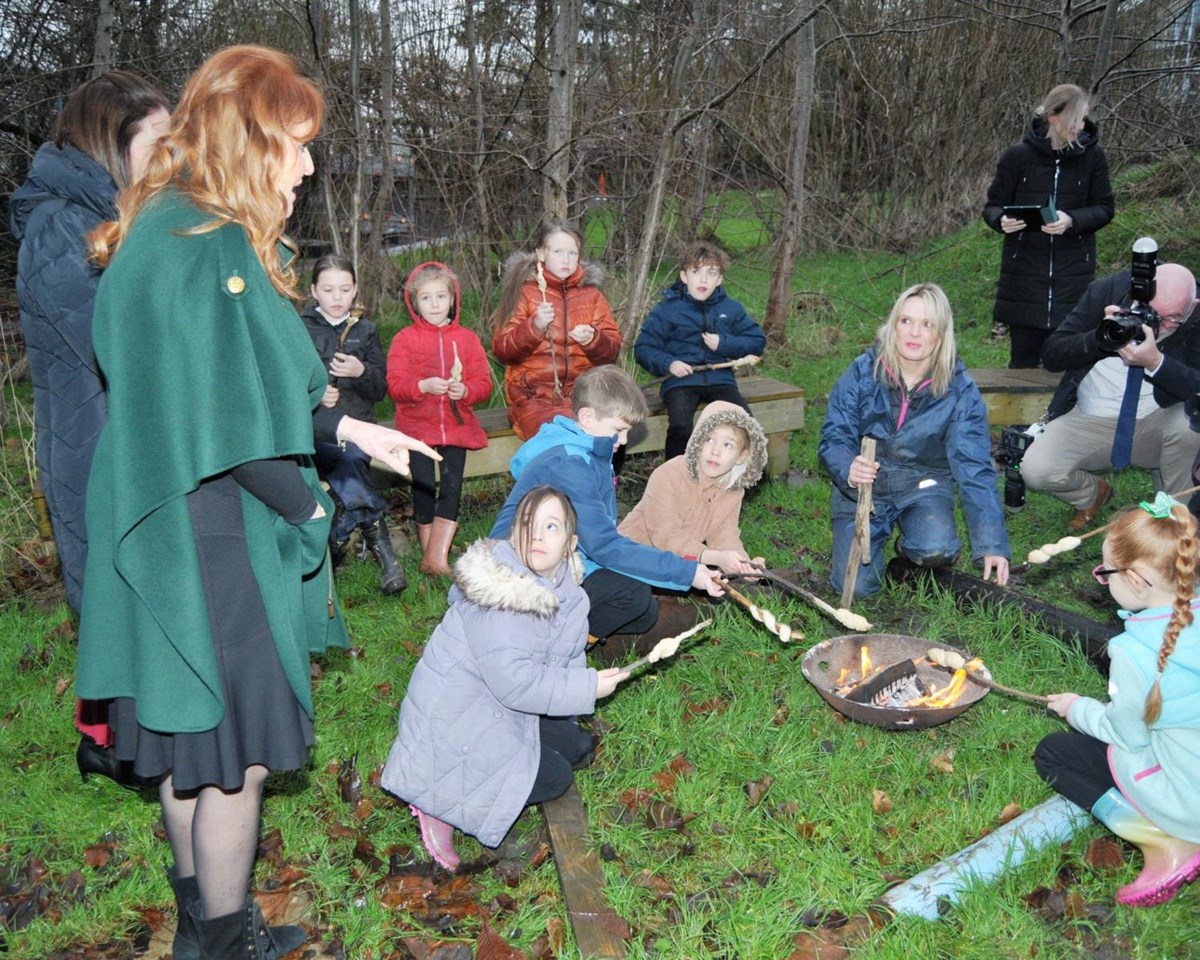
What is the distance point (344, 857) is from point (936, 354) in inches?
125

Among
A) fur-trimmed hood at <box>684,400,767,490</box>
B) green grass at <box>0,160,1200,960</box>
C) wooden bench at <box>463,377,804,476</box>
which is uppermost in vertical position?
fur-trimmed hood at <box>684,400,767,490</box>

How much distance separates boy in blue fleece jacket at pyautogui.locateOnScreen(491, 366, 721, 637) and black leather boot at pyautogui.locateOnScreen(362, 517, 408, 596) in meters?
1.35

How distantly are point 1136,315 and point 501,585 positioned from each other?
3.34 meters

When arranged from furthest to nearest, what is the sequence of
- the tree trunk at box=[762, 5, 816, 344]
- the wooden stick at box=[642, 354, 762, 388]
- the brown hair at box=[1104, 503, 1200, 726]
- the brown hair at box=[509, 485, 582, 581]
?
the tree trunk at box=[762, 5, 816, 344] → the wooden stick at box=[642, 354, 762, 388] → the brown hair at box=[509, 485, 582, 581] → the brown hair at box=[1104, 503, 1200, 726]

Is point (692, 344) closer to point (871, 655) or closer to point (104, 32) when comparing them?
point (871, 655)

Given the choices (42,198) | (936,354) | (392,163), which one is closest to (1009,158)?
(936,354)

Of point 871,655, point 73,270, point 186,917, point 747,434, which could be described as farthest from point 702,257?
point 186,917

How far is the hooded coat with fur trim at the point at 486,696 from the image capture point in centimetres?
295

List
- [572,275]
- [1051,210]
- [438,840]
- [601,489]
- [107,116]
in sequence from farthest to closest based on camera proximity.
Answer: [1051,210] → [572,275] → [601,489] → [438,840] → [107,116]

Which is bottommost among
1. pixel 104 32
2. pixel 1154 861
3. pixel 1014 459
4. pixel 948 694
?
pixel 1154 861

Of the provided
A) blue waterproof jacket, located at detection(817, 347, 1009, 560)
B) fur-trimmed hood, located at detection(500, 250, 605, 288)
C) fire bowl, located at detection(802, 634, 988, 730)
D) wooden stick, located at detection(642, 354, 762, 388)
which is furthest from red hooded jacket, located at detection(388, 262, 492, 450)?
fire bowl, located at detection(802, 634, 988, 730)

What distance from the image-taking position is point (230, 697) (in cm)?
233

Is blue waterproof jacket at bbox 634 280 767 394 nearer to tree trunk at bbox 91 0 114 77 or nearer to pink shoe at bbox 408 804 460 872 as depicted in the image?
pink shoe at bbox 408 804 460 872

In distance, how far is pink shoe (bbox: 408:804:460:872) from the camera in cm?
319
